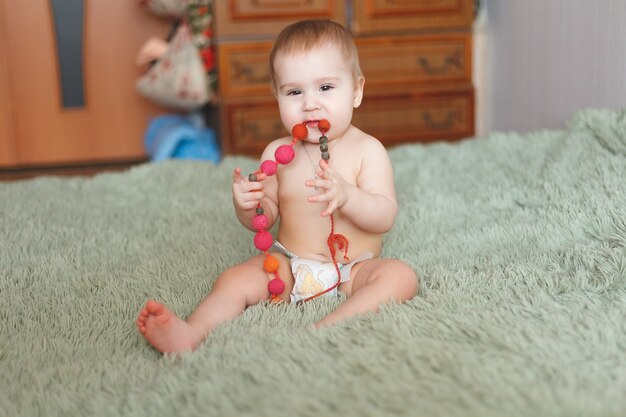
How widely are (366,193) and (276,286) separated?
180 millimetres

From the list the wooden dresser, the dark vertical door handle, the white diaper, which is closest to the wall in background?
the wooden dresser

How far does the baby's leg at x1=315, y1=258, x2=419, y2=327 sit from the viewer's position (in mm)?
873

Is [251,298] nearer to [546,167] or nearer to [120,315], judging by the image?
[120,315]

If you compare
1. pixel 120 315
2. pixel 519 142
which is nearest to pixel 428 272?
pixel 120 315

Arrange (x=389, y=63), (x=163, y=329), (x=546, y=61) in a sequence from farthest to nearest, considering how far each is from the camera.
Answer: (x=389, y=63) → (x=546, y=61) → (x=163, y=329)

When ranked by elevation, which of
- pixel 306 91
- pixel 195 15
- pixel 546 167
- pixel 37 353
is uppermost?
pixel 195 15

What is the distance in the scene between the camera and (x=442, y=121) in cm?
244

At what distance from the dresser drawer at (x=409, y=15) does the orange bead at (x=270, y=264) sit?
1.48 m

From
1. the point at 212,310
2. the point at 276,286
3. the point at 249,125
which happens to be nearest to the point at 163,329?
the point at 212,310

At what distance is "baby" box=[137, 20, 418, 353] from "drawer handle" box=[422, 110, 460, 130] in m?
1.42

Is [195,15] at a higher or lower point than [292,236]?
higher

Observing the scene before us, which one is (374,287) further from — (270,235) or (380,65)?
(380,65)

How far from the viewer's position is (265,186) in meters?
1.06

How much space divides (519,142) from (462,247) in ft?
2.04
